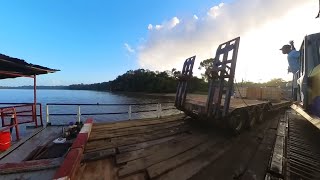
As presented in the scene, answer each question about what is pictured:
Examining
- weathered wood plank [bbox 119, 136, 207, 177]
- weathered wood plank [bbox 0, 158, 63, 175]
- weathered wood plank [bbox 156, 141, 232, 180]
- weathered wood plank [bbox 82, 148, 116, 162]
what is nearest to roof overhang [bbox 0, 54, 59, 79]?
weathered wood plank [bbox 0, 158, 63, 175]

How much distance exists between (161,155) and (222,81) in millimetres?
3405

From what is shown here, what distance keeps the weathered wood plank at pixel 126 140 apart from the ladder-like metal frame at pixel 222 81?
1.38 metres

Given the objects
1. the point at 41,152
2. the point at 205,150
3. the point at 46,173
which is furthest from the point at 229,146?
the point at 41,152

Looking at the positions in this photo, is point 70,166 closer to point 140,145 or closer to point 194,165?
point 140,145

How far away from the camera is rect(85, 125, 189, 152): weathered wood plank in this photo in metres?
5.84

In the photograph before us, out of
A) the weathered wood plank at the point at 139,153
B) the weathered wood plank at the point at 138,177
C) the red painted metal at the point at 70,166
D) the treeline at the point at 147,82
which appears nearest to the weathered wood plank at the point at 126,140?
the weathered wood plank at the point at 139,153

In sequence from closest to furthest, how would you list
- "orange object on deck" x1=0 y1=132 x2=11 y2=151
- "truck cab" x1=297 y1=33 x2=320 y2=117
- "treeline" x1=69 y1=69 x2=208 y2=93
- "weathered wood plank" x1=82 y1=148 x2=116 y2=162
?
"weathered wood plank" x1=82 y1=148 x2=116 y2=162
"truck cab" x1=297 y1=33 x2=320 y2=117
"orange object on deck" x1=0 y1=132 x2=11 y2=151
"treeline" x1=69 y1=69 x2=208 y2=93

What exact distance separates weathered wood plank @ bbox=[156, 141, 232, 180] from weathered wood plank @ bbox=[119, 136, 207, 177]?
0.49 m

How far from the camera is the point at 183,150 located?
5.86 metres

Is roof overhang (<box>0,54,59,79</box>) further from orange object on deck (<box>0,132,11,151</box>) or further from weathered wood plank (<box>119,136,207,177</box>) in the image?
weathered wood plank (<box>119,136,207,177</box>)

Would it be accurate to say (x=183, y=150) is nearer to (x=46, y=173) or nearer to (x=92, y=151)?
(x=92, y=151)

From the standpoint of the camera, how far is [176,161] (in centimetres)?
505

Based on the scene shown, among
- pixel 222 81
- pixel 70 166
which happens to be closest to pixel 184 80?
pixel 222 81

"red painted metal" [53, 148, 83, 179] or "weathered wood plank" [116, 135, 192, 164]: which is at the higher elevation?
"red painted metal" [53, 148, 83, 179]
